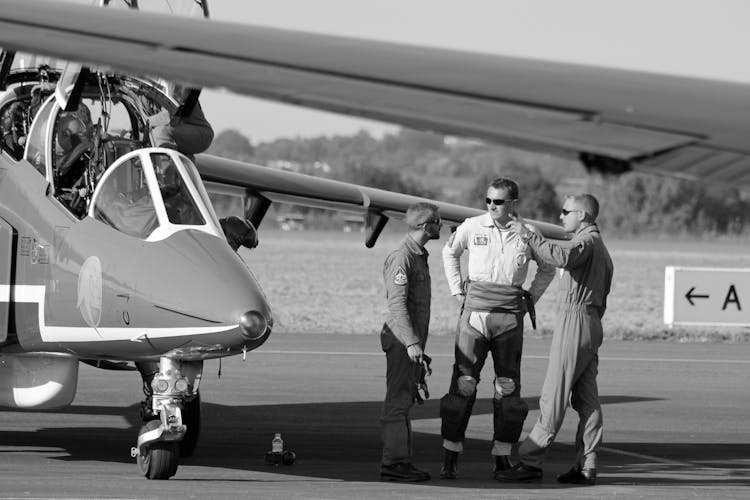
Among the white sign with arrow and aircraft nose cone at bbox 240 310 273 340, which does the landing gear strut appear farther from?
the white sign with arrow

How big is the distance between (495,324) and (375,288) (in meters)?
29.2

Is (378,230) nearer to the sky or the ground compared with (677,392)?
nearer to the sky

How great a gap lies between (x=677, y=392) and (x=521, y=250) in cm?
736

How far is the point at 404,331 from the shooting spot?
9719mm

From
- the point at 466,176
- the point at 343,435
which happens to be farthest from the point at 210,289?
the point at 466,176

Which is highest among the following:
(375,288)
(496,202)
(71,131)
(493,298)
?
(375,288)

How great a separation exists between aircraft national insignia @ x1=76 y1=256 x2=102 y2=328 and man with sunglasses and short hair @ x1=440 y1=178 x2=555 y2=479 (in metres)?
2.68

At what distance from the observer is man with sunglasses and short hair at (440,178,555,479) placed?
9922 mm

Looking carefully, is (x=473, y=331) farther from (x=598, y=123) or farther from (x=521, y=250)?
(x=598, y=123)

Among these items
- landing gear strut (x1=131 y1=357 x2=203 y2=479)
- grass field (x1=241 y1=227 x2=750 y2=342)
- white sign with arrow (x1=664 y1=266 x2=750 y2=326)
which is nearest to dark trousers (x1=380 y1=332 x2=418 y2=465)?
landing gear strut (x1=131 y1=357 x2=203 y2=479)

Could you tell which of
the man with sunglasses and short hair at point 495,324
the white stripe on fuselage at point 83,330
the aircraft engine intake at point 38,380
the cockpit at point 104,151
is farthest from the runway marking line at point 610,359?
the man with sunglasses and short hair at point 495,324

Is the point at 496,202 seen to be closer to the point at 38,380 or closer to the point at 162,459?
the point at 162,459

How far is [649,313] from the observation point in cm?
3108

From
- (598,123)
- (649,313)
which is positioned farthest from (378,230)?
(649,313)
